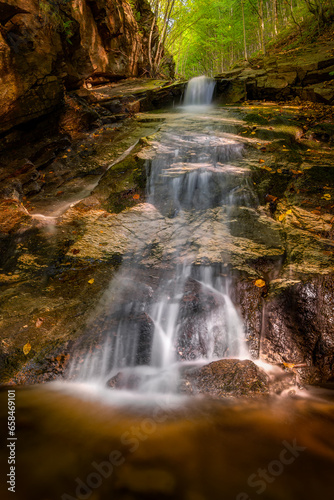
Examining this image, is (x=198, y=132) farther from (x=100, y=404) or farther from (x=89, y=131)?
(x=100, y=404)

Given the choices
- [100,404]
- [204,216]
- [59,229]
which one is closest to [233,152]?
[204,216]

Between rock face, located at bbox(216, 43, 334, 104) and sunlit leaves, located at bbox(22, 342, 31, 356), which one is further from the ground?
rock face, located at bbox(216, 43, 334, 104)

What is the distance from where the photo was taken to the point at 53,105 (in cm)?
701

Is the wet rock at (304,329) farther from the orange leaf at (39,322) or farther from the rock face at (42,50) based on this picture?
the rock face at (42,50)

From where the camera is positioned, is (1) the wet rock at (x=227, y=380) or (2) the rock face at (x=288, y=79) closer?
(1) the wet rock at (x=227, y=380)

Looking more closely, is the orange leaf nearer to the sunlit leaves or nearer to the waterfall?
the sunlit leaves

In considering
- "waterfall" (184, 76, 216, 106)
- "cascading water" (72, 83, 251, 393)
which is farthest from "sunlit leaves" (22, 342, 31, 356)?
"waterfall" (184, 76, 216, 106)

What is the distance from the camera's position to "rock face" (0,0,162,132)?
554cm

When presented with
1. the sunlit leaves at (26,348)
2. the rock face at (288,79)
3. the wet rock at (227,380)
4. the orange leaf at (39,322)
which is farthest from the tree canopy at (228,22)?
the sunlit leaves at (26,348)

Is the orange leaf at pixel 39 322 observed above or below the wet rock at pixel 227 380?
above

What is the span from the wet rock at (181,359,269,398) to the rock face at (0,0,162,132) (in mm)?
6544

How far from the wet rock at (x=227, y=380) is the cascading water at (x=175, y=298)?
0.23 meters

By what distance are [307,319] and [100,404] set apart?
2567mm

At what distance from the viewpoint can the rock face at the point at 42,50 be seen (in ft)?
18.2
